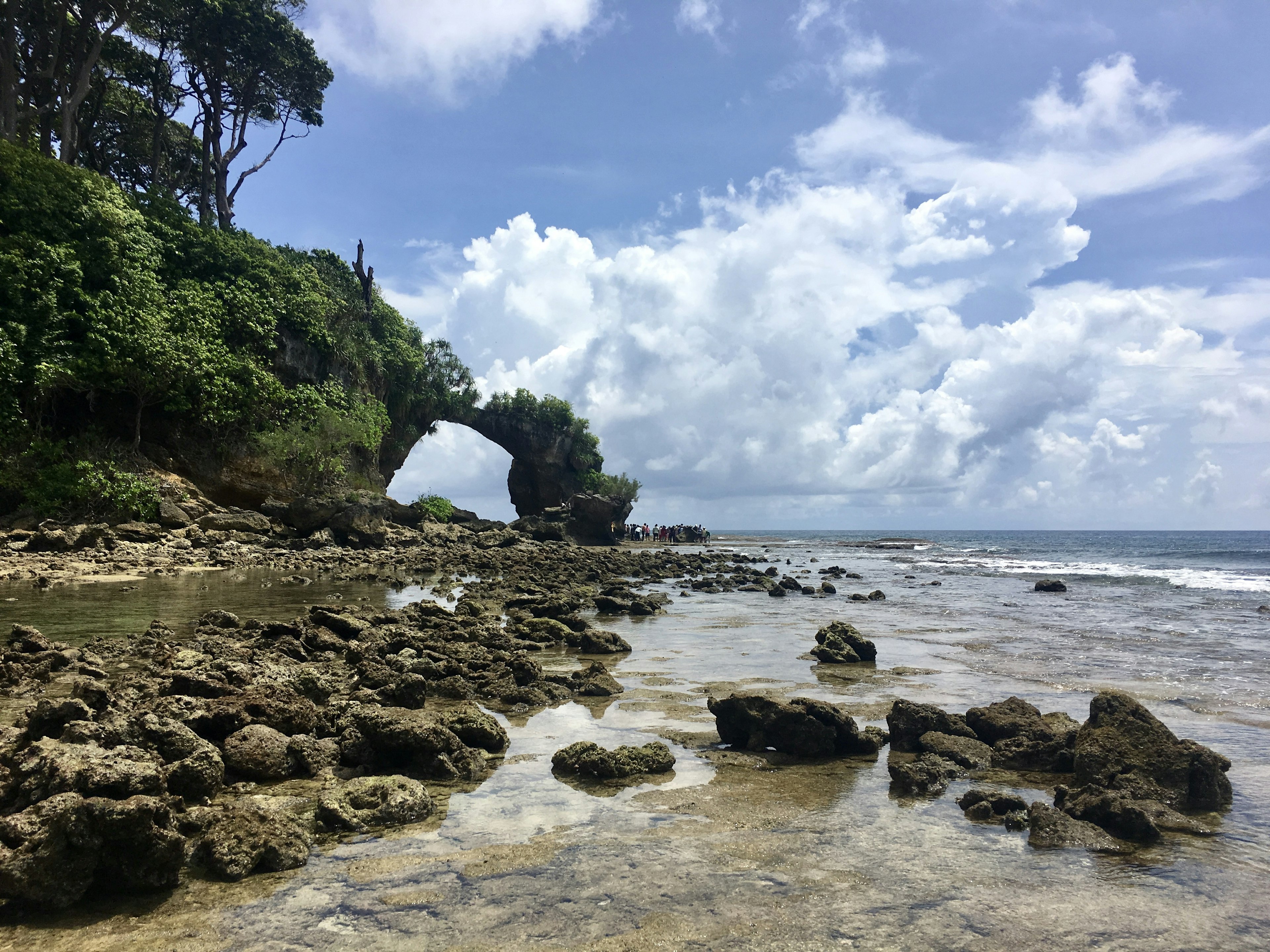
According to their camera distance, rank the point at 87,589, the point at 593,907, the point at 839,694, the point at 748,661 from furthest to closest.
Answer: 1. the point at 87,589
2. the point at 748,661
3. the point at 839,694
4. the point at 593,907

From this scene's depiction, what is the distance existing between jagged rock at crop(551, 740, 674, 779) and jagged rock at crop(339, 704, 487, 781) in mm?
607

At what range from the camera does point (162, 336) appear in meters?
23.8

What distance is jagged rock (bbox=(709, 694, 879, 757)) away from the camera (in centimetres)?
595

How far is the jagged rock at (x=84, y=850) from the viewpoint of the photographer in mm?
3127

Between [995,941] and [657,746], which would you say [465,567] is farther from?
[995,941]

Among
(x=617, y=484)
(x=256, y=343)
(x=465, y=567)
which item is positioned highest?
(x=256, y=343)

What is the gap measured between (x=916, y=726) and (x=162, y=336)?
2589cm

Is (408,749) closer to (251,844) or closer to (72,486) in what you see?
(251,844)

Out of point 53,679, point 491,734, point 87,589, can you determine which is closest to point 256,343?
point 87,589

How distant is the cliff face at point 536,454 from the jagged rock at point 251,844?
171ft

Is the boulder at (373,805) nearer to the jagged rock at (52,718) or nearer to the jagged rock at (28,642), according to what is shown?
the jagged rock at (52,718)

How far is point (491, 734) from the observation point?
5.72m

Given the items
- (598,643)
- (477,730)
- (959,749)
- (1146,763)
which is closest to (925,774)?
(959,749)

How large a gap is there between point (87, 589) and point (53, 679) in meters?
8.29
